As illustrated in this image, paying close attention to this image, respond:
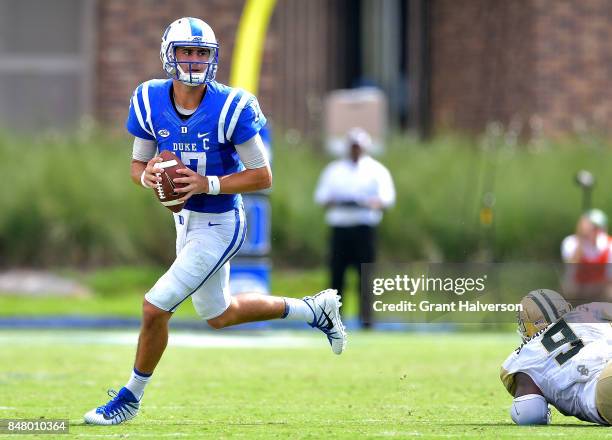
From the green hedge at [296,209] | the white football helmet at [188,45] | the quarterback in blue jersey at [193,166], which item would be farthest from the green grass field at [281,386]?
the green hedge at [296,209]

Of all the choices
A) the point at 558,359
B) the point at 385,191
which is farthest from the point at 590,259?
the point at 558,359

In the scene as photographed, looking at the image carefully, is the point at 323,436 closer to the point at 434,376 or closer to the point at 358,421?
the point at 358,421

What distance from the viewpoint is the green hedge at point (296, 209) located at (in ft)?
61.7

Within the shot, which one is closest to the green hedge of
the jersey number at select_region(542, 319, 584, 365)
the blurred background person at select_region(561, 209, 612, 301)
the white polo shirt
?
the white polo shirt

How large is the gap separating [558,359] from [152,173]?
6.79 ft

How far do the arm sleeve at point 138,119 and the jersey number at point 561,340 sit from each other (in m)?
2.12

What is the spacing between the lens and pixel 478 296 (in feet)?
26.6

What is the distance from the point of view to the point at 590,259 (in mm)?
14867

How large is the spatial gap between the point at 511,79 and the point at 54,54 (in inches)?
Result: 249

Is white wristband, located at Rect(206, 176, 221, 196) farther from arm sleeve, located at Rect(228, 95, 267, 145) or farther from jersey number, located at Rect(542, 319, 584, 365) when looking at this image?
jersey number, located at Rect(542, 319, 584, 365)

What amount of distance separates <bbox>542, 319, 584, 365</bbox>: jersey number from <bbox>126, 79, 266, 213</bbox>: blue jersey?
1685 mm

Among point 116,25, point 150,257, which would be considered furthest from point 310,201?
point 116,25

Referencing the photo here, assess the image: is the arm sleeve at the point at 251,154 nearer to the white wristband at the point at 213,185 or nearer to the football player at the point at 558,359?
the white wristband at the point at 213,185

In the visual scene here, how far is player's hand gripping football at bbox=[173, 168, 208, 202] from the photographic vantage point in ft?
24.9
